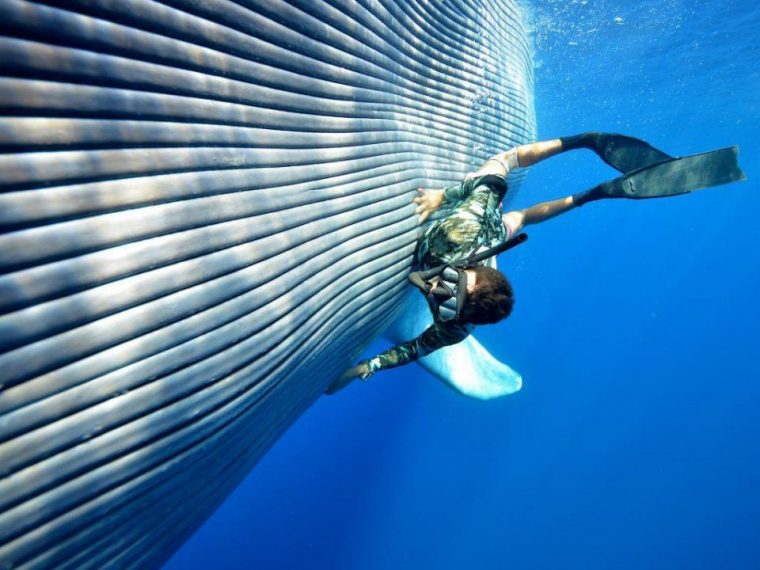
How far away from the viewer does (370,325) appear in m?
3.89

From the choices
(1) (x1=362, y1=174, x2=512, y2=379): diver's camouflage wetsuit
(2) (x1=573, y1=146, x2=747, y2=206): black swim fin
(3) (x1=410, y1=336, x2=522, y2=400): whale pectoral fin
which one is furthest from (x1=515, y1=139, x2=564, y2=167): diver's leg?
(3) (x1=410, y1=336, x2=522, y2=400): whale pectoral fin

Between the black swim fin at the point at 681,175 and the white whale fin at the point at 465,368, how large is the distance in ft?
9.41

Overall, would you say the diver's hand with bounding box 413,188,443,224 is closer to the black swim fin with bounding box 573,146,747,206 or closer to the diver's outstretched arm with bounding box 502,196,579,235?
the diver's outstretched arm with bounding box 502,196,579,235

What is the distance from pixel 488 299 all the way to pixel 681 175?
305 cm

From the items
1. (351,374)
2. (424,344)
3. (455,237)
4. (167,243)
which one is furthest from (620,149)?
(167,243)

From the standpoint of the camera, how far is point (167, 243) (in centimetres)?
196

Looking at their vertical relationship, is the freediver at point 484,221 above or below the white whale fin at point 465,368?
above

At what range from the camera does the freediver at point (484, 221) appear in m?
3.05

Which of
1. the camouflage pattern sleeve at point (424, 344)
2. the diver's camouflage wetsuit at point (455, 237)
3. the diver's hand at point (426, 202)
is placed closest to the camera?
the camouflage pattern sleeve at point (424, 344)

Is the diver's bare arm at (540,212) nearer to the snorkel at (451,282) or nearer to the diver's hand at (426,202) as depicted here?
the diver's hand at (426,202)

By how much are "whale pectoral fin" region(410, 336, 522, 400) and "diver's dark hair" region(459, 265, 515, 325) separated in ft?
11.3

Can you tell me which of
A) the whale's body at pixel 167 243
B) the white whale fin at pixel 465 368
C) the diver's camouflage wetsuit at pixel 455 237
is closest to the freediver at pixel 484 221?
the diver's camouflage wetsuit at pixel 455 237

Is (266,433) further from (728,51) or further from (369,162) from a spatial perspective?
(728,51)

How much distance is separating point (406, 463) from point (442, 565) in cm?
488
